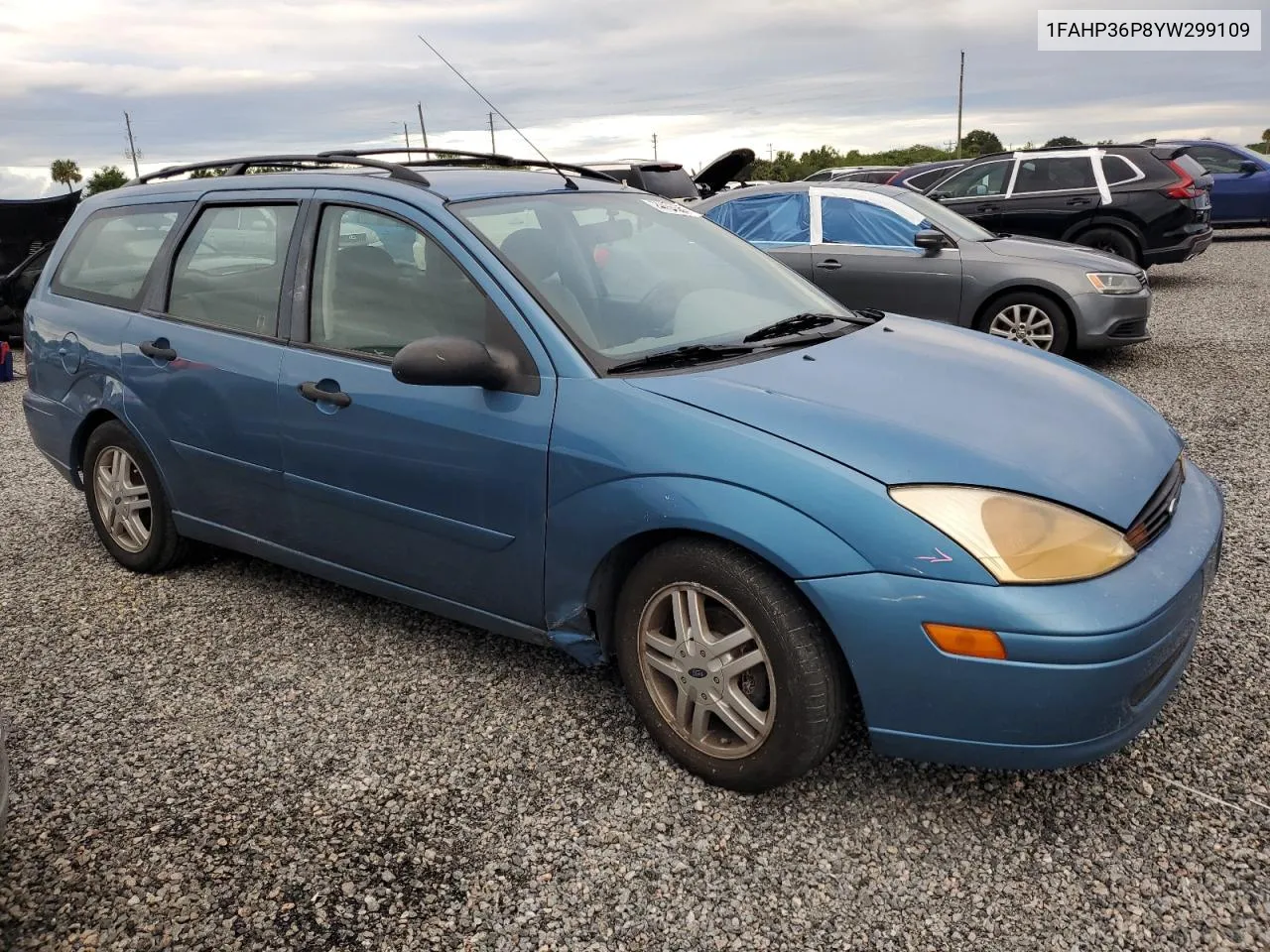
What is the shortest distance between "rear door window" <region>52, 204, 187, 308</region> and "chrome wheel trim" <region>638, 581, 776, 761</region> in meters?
2.70

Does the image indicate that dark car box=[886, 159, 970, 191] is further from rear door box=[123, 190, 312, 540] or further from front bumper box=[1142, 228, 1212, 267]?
rear door box=[123, 190, 312, 540]

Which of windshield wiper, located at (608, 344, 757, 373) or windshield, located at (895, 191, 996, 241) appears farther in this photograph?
windshield, located at (895, 191, 996, 241)

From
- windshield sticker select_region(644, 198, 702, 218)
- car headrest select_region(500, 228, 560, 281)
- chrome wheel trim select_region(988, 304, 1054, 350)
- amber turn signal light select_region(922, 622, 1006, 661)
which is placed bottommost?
chrome wheel trim select_region(988, 304, 1054, 350)

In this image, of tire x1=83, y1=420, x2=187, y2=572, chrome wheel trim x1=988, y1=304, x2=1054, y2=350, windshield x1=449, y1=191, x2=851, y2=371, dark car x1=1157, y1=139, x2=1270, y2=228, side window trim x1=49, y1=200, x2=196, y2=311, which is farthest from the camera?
dark car x1=1157, y1=139, x2=1270, y2=228

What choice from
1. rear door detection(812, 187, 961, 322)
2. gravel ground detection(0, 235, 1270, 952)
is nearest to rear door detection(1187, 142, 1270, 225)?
rear door detection(812, 187, 961, 322)

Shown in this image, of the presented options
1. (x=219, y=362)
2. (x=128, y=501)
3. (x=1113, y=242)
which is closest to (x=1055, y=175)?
(x=1113, y=242)

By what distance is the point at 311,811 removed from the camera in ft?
8.88

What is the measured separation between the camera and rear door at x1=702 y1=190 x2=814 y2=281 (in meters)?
8.27

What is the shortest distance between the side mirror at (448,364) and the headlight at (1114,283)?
629 cm

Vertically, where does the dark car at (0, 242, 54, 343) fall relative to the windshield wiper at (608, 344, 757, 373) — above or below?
below

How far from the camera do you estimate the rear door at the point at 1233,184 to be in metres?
15.9

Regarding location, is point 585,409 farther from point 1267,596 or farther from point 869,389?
point 1267,596

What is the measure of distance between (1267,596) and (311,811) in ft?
11.0

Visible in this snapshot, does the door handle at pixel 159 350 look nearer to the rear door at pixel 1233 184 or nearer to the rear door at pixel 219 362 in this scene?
the rear door at pixel 219 362
